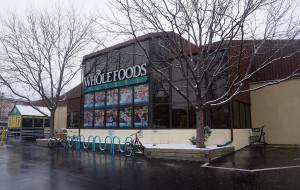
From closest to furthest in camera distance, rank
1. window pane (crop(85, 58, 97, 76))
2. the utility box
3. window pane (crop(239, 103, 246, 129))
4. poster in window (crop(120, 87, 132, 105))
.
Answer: window pane (crop(239, 103, 246, 129)) → poster in window (crop(120, 87, 132, 105)) → window pane (crop(85, 58, 97, 76)) → the utility box

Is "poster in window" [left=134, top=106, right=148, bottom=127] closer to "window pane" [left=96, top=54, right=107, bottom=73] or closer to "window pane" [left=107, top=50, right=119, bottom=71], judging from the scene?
"window pane" [left=107, top=50, right=119, bottom=71]

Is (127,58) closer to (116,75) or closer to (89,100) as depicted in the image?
(116,75)

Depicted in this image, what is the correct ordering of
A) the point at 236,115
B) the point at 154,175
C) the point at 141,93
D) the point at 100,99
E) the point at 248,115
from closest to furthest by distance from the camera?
the point at 154,175 < the point at 236,115 < the point at 141,93 < the point at 248,115 < the point at 100,99

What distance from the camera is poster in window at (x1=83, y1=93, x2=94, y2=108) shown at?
819 inches

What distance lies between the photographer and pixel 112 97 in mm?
19344

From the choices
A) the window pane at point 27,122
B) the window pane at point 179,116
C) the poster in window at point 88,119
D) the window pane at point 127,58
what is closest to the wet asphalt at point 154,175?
the window pane at point 179,116

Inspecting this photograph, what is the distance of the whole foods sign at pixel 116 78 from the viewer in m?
17.6

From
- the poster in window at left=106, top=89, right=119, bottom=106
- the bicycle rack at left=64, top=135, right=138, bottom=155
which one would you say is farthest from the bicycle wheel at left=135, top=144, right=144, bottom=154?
the poster in window at left=106, top=89, right=119, bottom=106

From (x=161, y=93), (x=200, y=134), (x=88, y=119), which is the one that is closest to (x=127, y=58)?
(x=161, y=93)

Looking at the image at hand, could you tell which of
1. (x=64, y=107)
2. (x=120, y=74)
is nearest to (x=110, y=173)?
(x=120, y=74)

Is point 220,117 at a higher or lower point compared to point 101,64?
lower

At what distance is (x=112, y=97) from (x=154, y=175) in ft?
35.9

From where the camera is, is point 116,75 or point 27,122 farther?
point 27,122

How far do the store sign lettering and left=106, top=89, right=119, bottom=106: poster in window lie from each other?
2.61ft
